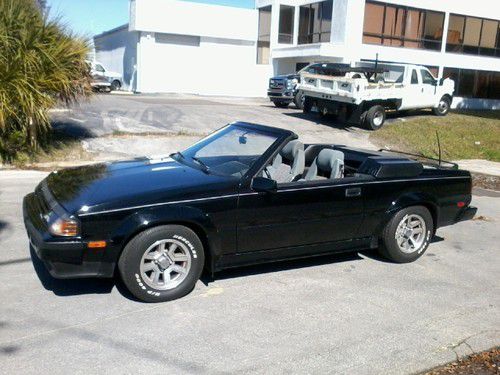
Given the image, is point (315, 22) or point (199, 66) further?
point (199, 66)

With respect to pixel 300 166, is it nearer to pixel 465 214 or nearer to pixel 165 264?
pixel 165 264

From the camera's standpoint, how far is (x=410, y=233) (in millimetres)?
5797

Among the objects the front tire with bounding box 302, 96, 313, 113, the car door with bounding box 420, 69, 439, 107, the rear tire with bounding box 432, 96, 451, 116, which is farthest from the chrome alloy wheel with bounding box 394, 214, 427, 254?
the rear tire with bounding box 432, 96, 451, 116

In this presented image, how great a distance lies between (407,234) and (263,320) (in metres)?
Result: 2.24

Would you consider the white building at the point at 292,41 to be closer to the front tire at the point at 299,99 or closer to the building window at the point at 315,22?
the building window at the point at 315,22

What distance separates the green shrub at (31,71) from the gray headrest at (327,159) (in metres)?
6.42

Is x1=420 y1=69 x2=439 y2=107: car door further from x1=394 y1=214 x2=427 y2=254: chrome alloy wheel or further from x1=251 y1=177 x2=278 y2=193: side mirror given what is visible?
x1=251 y1=177 x2=278 y2=193: side mirror

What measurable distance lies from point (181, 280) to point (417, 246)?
2733 millimetres

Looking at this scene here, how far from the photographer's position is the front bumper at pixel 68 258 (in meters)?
4.05

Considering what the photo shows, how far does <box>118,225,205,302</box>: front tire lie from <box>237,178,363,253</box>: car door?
473mm

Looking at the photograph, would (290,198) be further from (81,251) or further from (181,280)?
(81,251)

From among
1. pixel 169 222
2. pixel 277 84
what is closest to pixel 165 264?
pixel 169 222

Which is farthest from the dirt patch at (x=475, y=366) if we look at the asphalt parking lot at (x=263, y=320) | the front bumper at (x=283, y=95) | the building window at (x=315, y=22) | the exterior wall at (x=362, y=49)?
the building window at (x=315, y=22)

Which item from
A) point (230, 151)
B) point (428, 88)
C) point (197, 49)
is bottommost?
point (230, 151)
